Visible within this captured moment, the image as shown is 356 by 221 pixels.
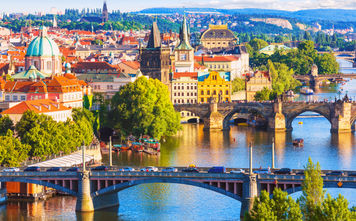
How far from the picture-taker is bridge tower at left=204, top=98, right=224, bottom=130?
11319 centimetres

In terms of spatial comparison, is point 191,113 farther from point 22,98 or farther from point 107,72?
point 22,98

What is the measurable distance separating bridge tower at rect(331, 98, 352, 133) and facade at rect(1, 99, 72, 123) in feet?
96.8

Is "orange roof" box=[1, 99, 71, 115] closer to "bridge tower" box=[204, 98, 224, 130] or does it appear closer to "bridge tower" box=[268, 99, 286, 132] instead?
"bridge tower" box=[204, 98, 224, 130]

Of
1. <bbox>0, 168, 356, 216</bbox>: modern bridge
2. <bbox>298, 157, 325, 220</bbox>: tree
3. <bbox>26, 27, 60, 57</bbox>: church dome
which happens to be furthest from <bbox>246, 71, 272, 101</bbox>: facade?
<bbox>298, 157, 325, 220</bbox>: tree

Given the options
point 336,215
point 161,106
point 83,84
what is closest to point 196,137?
point 161,106

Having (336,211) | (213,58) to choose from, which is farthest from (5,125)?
(213,58)

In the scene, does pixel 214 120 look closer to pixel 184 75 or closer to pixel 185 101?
pixel 185 101

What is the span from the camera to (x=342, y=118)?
109812 mm

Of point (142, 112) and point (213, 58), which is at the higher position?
point (213, 58)

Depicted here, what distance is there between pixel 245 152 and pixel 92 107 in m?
19.7

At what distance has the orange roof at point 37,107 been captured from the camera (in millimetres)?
88719

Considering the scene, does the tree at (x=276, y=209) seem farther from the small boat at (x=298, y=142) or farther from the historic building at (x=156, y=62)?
the historic building at (x=156, y=62)

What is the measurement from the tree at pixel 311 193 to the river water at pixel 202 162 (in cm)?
814

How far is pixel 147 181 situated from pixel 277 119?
49.3 metres
